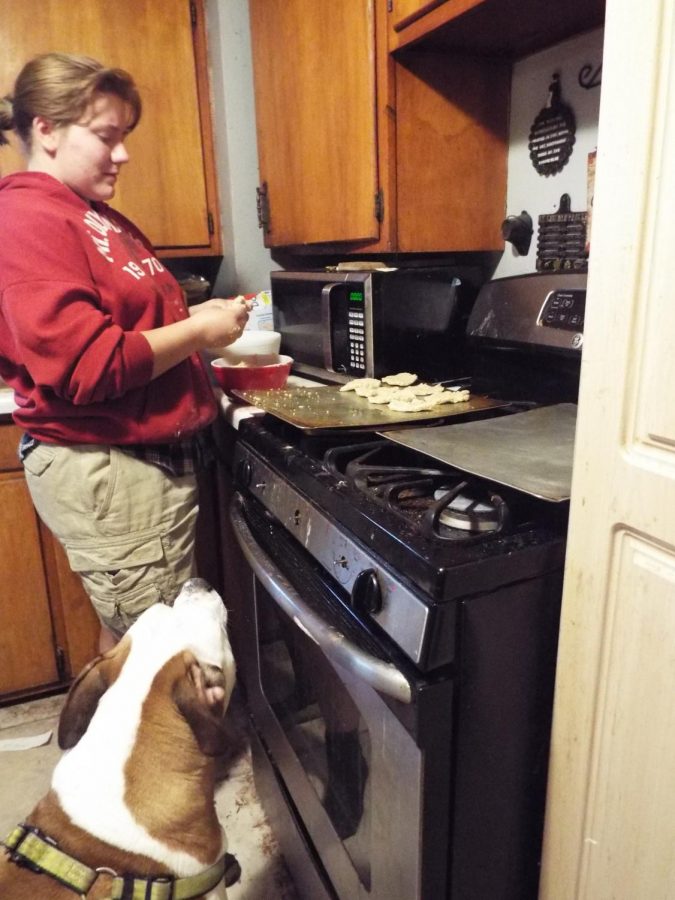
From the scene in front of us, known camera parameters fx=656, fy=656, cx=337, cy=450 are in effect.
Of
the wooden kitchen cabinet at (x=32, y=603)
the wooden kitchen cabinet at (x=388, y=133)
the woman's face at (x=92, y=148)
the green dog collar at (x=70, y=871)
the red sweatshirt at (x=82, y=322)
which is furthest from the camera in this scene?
the wooden kitchen cabinet at (x=32, y=603)

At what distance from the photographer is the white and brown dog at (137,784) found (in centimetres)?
81

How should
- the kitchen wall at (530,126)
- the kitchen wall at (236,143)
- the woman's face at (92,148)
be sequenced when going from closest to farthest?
the woman's face at (92,148) → the kitchen wall at (530,126) → the kitchen wall at (236,143)

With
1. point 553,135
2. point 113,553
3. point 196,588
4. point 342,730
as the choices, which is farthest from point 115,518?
point 553,135

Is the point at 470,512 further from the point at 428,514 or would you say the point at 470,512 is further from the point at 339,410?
the point at 339,410

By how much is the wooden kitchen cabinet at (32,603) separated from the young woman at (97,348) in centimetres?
42

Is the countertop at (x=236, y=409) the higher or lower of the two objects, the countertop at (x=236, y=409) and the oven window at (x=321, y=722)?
the higher

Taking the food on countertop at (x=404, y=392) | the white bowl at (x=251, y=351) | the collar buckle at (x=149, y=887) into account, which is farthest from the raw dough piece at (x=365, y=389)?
the collar buckle at (x=149, y=887)

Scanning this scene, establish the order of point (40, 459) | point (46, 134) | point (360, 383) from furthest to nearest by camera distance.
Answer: point (360, 383) < point (40, 459) < point (46, 134)

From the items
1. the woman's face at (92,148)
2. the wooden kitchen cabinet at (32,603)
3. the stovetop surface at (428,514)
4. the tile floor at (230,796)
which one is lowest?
the tile floor at (230,796)

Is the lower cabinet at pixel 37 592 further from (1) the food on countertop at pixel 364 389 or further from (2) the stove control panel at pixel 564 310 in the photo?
(2) the stove control panel at pixel 564 310

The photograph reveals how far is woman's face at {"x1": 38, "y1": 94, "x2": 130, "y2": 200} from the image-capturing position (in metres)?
1.16

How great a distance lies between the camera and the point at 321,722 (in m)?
1.04

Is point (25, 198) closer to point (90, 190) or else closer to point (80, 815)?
point (90, 190)

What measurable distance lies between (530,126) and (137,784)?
1442 millimetres
